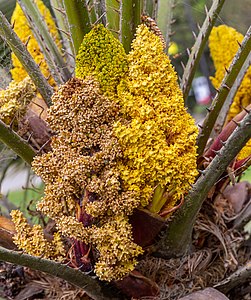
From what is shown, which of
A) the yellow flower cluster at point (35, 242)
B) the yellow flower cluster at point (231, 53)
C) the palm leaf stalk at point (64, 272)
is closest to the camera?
the palm leaf stalk at point (64, 272)

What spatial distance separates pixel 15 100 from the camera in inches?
60.6

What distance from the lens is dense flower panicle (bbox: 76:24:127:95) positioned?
1.42 meters

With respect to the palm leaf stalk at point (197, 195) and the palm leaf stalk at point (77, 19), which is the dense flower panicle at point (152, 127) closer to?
the palm leaf stalk at point (197, 195)

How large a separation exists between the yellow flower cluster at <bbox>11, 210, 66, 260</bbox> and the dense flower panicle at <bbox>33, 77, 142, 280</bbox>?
60 millimetres

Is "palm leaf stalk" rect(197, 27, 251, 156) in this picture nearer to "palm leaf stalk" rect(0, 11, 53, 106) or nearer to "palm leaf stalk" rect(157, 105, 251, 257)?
"palm leaf stalk" rect(157, 105, 251, 257)

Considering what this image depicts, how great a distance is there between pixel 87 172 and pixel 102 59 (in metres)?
0.29

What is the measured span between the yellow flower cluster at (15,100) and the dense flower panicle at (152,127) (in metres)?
0.29

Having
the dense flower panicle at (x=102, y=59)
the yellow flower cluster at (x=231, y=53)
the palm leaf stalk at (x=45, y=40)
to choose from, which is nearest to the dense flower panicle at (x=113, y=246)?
the dense flower panicle at (x=102, y=59)

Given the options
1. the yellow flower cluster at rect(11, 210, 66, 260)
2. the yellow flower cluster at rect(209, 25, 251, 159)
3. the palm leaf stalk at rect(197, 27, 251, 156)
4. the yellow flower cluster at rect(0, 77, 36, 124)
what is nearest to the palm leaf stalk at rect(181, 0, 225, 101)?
the palm leaf stalk at rect(197, 27, 251, 156)

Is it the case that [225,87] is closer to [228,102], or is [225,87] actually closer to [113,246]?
[228,102]

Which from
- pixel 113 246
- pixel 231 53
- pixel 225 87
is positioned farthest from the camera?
pixel 231 53

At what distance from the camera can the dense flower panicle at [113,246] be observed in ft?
4.38

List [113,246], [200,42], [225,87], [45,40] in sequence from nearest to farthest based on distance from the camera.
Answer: [113,246]
[225,87]
[200,42]
[45,40]

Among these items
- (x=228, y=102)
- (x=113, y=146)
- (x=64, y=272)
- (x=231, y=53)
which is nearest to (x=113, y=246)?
(x=64, y=272)
